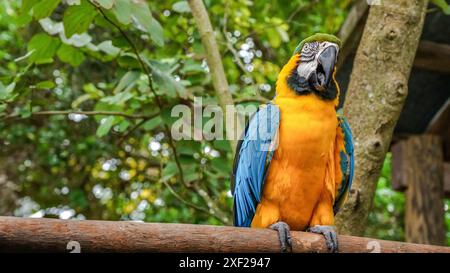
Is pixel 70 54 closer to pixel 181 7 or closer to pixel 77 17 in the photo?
pixel 77 17

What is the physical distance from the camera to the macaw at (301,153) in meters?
2.36

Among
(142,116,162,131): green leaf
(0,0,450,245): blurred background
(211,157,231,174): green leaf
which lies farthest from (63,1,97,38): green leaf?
(211,157,231,174): green leaf

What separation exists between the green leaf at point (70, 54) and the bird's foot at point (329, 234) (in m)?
1.47

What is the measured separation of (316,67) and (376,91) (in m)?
0.40

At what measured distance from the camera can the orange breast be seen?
2350 millimetres

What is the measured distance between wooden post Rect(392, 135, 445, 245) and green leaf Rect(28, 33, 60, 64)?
9.01ft

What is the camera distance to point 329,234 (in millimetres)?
2146

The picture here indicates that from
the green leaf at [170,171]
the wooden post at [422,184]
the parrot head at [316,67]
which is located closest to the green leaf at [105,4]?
the parrot head at [316,67]

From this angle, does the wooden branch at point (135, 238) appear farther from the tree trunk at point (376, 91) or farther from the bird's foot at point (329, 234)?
the tree trunk at point (376, 91)

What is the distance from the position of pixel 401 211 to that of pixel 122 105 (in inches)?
185

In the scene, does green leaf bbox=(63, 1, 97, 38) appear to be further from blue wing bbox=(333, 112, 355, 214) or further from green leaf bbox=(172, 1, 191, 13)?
blue wing bbox=(333, 112, 355, 214)

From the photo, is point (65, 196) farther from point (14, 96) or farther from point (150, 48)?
point (14, 96)

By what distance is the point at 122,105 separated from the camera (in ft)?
11.1
